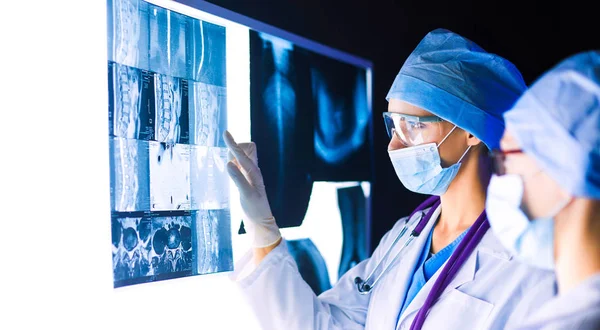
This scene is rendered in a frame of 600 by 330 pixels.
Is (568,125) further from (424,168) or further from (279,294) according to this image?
(279,294)

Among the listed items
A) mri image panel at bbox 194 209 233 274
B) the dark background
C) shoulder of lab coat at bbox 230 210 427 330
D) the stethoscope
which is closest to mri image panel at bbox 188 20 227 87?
the dark background

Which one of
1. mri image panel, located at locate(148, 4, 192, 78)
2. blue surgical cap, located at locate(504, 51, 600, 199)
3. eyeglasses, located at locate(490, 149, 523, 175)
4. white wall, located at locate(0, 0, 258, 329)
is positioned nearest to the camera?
blue surgical cap, located at locate(504, 51, 600, 199)

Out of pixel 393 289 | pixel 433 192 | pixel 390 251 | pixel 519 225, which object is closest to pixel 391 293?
pixel 393 289

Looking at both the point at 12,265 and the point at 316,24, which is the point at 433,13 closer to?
the point at 316,24

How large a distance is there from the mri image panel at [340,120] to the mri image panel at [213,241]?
0.46 metres

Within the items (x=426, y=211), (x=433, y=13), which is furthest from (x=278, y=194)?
(x=433, y=13)

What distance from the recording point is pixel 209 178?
133cm

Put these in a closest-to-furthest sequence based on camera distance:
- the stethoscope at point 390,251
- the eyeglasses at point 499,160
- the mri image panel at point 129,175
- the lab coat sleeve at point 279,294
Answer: the eyeglasses at point 499,160, the mri image panel at point 129,175, the lab coat sleeve at point 279,294, the stethoscope at point 390,251

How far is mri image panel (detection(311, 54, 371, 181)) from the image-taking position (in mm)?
1771

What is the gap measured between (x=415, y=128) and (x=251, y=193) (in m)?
0.47

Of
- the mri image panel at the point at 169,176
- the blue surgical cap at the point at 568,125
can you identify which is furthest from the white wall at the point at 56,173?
the blue surgical cap at the point at 568,125

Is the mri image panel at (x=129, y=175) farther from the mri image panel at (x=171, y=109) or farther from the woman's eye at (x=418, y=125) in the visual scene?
the woman's eye at (x=418, y=125)

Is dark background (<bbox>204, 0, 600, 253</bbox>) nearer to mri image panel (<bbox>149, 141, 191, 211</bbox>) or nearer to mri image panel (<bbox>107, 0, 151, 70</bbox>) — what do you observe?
mri image panel (<bbox>107, 0, 151, 70</bbox>)

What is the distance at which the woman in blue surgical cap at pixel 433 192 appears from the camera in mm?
1254
